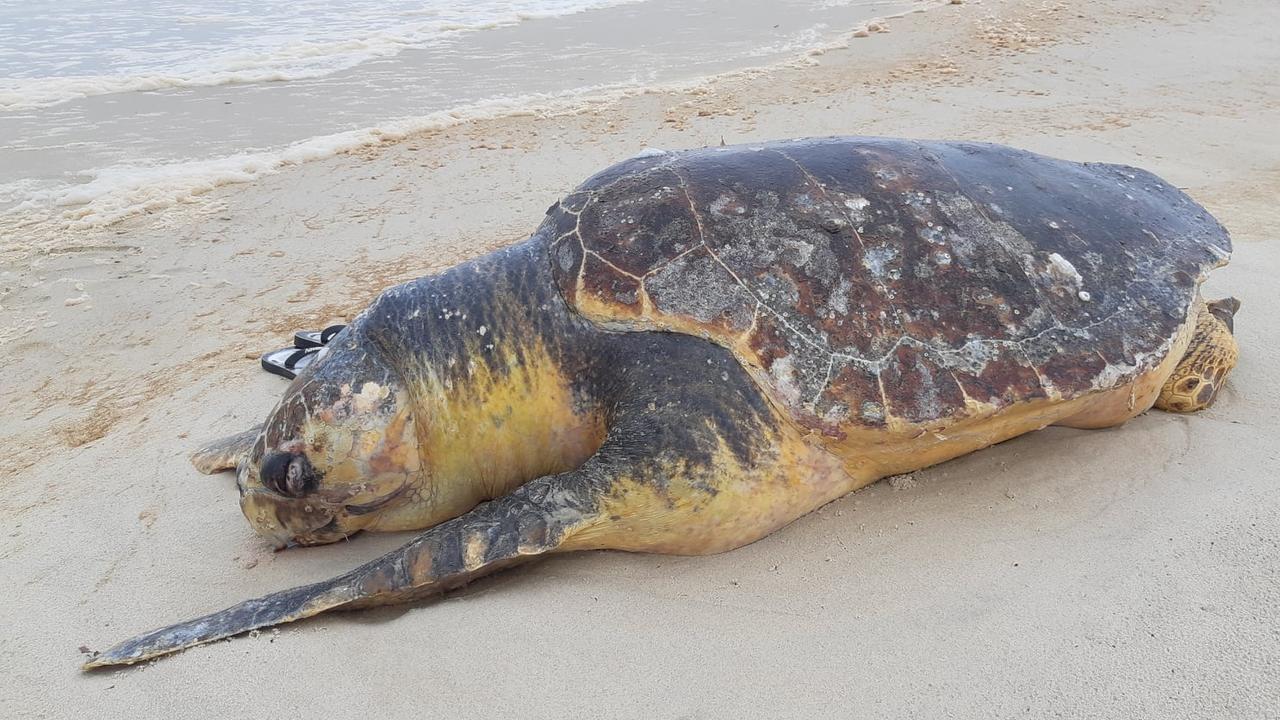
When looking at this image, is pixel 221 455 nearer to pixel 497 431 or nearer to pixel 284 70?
pixel 497 431

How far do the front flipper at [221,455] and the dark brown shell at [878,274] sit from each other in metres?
1.25

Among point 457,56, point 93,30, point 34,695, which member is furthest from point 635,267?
point 93,30

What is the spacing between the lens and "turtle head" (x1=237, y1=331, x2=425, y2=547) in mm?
2102

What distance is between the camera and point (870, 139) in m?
2.63

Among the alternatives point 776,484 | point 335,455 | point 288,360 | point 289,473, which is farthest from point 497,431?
point 288,360

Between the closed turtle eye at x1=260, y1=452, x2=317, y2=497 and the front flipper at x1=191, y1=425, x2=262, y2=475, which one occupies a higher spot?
the closed turtle eye at x1=260, y1=452, x2=317, y2=497

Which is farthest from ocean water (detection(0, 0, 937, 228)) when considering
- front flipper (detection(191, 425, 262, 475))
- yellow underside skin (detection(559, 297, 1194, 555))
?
yellow underside skin (detection(559, 297, 1194, 555))

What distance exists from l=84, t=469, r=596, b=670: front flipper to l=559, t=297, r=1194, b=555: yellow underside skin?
0.26 feet

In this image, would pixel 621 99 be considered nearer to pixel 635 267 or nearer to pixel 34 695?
pixel 635 267

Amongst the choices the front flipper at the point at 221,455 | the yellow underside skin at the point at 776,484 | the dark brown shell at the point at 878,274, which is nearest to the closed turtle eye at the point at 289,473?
the front flipper at the point at 221,455

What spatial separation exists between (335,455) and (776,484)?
1145 mm

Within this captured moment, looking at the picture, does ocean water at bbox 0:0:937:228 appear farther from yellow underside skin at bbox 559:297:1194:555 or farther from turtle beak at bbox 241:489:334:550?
yellow underside skin at bbox 559:297:1194:555

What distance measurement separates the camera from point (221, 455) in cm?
258

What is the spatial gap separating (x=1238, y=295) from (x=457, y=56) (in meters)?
7.58
